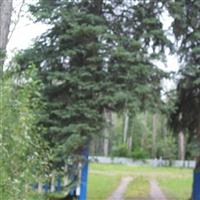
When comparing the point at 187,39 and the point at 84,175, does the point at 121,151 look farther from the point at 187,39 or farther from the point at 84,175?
the point at 84,175

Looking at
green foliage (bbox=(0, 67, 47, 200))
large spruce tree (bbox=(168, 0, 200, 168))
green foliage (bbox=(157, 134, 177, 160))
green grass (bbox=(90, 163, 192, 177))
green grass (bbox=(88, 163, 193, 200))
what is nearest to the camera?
green foliage (bbox=(0, 67, 47, 200))

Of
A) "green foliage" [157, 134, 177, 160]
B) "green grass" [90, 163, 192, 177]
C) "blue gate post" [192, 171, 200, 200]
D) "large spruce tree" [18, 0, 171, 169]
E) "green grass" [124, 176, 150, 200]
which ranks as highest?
"large spruce tree" [18, 0, 171, 169]

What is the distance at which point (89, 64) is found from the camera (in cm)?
1123

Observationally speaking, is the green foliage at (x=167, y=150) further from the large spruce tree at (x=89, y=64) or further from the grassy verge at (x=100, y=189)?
the large spruce tree at (x=89, y=64)

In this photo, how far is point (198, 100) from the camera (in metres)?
13.8

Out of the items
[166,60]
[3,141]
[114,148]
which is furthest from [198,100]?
[114,148]

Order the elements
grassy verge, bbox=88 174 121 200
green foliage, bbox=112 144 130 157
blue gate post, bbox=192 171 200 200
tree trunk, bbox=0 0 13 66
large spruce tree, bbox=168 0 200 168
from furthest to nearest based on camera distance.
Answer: green foliage, bbox=112 144 130 157, grassy verge, bbox=88 174 121 200, blue gate post, bbox=192 171 200 200, large spruce tree, bbox=168 0 200 168, tree trunk, bbox=0 0 13 66

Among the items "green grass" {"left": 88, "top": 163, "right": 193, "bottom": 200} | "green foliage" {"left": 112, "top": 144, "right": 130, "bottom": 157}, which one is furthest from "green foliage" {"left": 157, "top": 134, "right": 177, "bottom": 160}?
"green grass" {"left": 88, "top": 163, "right": 193, "bottom": 200}

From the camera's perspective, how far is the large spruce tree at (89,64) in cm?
1087

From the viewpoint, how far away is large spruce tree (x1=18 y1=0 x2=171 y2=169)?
35.7 feet

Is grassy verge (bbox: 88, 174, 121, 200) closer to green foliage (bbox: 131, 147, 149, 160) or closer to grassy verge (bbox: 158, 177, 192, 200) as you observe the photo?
grassy verge (bbox: 158, 177, 192, 200)

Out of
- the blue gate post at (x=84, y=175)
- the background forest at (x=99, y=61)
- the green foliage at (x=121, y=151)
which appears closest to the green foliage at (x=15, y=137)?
the background forest at (x=99, y=61)

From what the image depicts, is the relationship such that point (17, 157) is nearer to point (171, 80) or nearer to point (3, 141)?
point (3, 141)

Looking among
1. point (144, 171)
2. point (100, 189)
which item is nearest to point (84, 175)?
point (100, 189)
